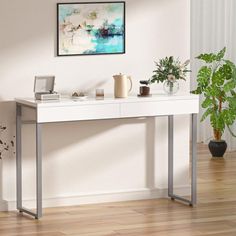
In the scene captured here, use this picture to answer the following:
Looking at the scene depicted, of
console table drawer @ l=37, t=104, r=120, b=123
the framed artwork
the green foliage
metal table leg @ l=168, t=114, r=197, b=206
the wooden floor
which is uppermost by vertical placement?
the framed artwork

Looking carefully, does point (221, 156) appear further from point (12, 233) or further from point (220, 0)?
point (12, 233)

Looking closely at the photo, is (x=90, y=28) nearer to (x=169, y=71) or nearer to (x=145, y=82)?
(x=145, y=82)

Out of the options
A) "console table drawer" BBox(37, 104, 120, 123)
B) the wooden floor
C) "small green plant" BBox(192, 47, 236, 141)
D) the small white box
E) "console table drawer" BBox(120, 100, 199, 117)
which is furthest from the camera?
"small green plant" BBox(192, 47, 236, 141)

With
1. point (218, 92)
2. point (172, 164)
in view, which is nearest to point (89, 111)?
point (172, 164)

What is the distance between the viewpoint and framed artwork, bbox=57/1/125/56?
7086 mm

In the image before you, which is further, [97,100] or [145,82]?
[145,82]

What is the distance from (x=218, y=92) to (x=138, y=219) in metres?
3.09

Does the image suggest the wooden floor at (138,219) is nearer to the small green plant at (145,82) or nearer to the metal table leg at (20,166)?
the metal table leg at (20,166)

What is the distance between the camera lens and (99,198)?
24.0ft

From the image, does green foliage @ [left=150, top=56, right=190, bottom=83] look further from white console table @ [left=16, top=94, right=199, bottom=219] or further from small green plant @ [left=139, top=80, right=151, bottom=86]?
white console table @ [left=16, top=94, right=199, bottom=219]

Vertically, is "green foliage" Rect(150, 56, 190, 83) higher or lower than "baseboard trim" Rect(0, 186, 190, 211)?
higher

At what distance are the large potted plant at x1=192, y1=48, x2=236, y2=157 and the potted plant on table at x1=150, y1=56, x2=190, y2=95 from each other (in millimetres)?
2191

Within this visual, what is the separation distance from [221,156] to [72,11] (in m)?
3.30

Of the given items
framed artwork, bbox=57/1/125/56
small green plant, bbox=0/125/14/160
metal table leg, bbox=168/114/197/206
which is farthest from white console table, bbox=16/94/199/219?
framed artwork, bbox=57/1/125/56
